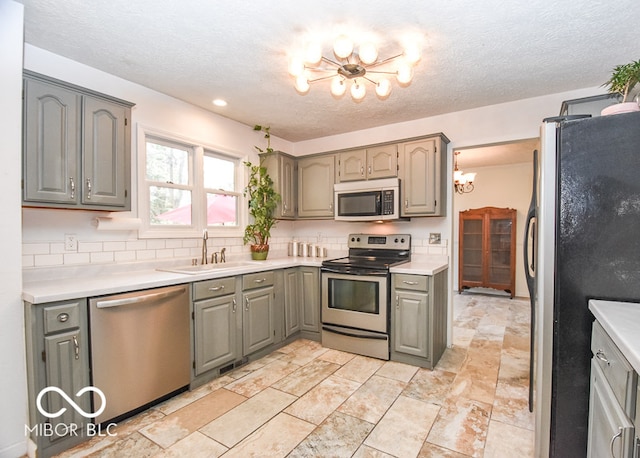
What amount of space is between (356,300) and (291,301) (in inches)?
29.2

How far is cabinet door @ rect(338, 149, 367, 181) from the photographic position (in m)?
3.57

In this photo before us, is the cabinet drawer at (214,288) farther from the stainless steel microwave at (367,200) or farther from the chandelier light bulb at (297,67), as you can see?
the chandelier light bulb at (297,67)

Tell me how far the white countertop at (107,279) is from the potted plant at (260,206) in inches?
25.9

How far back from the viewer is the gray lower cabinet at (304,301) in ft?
11.4

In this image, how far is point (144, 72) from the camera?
247 centimetres

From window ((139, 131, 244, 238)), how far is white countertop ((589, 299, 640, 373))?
9.81 feet

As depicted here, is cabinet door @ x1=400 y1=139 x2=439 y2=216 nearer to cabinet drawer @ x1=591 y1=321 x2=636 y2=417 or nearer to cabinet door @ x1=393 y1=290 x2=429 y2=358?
cabinet door @ x1=393 y1=290 x2=429 y2=358

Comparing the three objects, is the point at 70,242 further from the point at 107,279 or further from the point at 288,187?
the point at 288,187

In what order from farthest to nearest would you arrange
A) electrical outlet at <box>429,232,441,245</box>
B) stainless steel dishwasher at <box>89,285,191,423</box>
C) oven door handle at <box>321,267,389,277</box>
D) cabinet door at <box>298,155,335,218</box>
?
cabinet door at <box>298,155,335,218</box> → electrical outlet at <box>429,232,441,245</box> → oven door handle at <box>321,267,389,277</box> → stainless steel dishwasher at <box>89,285,191,423</box>

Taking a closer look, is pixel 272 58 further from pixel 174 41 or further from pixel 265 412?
pixel 265 412

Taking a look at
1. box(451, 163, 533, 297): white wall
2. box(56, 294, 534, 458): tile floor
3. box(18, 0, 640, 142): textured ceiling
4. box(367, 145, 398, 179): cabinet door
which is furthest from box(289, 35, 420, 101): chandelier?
box(451, 163, 533, 297): white wall

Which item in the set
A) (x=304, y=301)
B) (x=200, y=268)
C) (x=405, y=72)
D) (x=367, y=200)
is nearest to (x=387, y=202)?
(x=367, y=200)

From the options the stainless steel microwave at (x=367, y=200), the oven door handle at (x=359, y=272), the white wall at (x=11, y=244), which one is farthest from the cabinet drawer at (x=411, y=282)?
the white wall at (x=11, y=244)

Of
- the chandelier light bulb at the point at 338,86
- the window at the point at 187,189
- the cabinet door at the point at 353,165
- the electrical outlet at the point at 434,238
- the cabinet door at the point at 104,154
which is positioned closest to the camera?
the cabinet door at the point at 104,154
